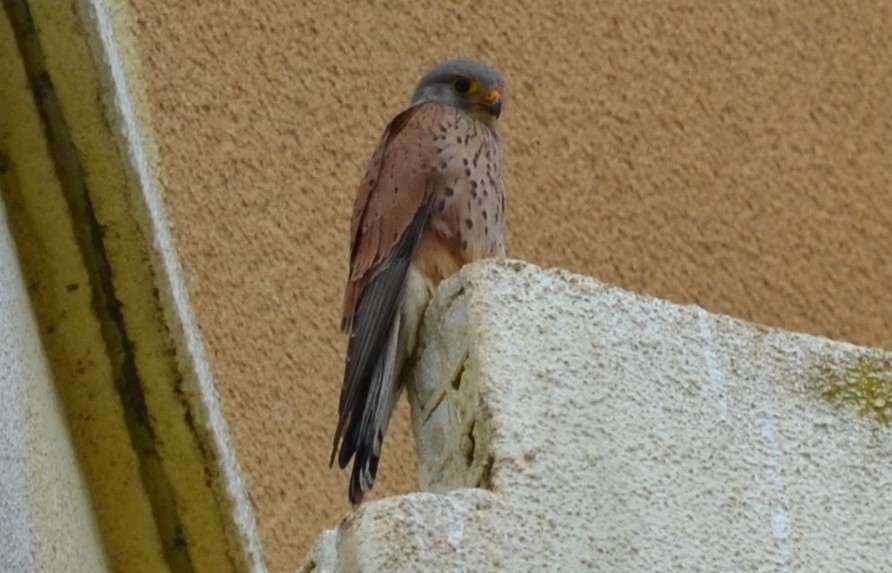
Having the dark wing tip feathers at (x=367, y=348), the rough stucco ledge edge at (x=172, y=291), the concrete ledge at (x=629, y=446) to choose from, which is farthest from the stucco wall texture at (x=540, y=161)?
the concrete ledge at (x=629, y=446)

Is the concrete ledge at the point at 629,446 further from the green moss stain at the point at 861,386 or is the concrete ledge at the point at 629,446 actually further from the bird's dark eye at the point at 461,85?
the bird's dark eye at the point at 461,85

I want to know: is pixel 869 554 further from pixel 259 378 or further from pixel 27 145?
pixel 259 378

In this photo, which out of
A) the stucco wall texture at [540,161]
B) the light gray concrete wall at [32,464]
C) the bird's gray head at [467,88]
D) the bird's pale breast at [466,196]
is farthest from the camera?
the stucco wall texture at [540,161]

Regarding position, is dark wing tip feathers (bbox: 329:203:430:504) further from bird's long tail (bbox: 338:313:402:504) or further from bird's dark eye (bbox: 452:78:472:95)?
bird's dark eye (bbox: 452:78:472:95)

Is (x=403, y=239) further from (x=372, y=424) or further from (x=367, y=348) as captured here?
(x=372, y=424)

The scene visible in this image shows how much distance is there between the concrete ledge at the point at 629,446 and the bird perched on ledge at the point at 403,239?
41 centimetres

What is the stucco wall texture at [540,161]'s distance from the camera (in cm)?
363

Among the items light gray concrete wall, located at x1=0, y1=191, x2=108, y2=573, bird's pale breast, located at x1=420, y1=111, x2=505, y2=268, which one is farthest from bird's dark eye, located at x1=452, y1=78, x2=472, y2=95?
light gray concrete wall, located at x1=0, y1=191, x2=108, y2=573

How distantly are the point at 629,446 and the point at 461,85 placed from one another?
1.64 metres

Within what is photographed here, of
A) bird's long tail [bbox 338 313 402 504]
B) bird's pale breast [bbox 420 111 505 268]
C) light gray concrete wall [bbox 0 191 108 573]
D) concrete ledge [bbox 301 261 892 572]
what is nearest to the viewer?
concrete ledge [bbox 301 261 892 572]

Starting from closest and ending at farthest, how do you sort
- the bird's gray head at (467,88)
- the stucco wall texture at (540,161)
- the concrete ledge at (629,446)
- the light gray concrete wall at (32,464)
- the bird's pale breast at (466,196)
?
1. the concrete ledge at (629,446)
2. the light gray concrete wall at (32,464)
3. the bird's pale breast at (466,196)
4. the bird's gray head at (467,88)
5. the stucco wall texture at (540,161)

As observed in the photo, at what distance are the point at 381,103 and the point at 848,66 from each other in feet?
3.37

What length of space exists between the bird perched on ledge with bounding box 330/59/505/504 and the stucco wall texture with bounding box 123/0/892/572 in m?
0.53

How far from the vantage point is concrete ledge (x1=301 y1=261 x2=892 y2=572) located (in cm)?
180
